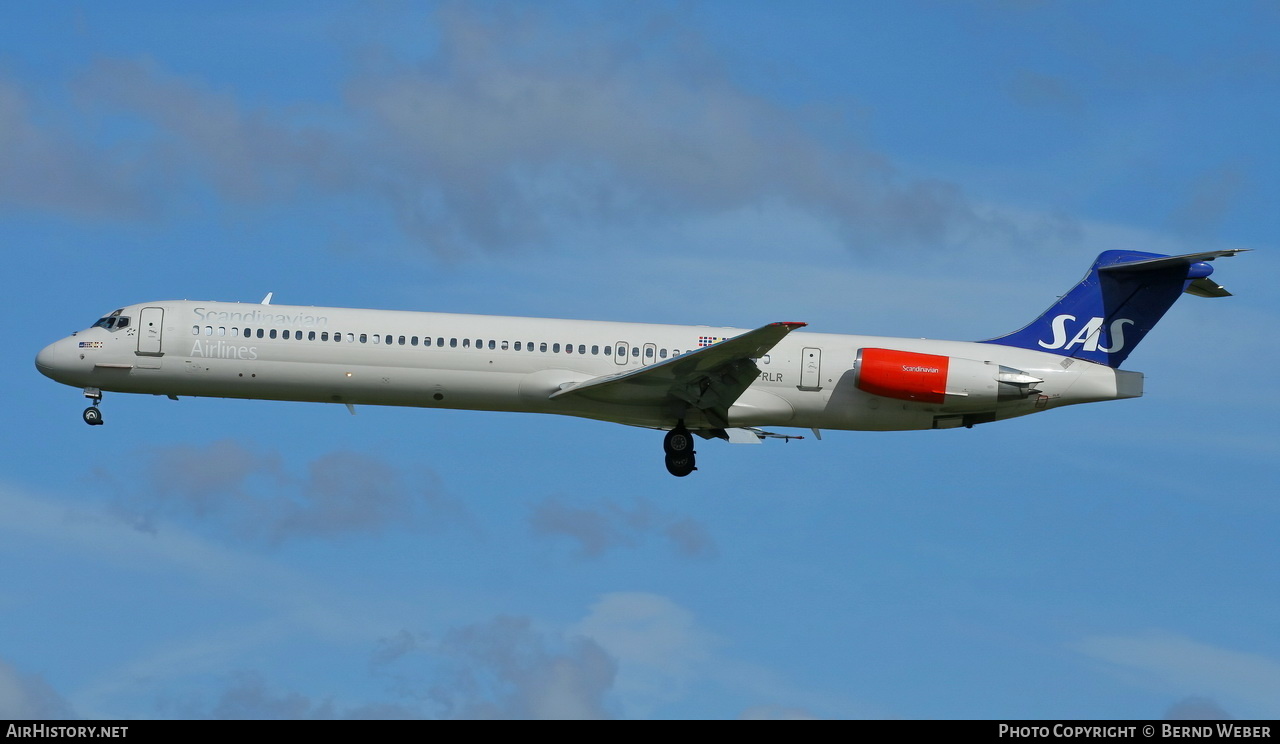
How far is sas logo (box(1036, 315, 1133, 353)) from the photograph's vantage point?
115 feet

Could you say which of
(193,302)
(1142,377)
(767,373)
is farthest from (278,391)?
(1142,377)

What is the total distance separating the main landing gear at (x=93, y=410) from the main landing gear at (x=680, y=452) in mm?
13351

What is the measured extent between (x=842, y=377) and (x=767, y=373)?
1.74 metres

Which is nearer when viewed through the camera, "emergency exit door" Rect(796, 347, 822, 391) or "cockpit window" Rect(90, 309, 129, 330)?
"emergency exit door" Rect(796, 347, 822, 391)

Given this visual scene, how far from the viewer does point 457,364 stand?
1293 inches

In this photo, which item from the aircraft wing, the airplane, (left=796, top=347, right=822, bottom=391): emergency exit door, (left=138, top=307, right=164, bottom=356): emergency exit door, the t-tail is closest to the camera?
the aircraft wing

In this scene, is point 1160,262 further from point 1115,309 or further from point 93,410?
point 93,410

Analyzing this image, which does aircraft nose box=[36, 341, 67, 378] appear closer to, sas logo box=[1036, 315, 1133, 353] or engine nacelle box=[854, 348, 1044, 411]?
engine nacelle box=[854, 348, 1044, 411]

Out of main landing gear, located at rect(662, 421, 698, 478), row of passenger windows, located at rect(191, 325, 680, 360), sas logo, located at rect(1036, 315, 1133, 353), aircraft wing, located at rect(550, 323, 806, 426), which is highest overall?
sas logo, located at rect(1036, 315, 1133, 353)

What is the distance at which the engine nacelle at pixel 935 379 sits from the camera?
3306 centimetres

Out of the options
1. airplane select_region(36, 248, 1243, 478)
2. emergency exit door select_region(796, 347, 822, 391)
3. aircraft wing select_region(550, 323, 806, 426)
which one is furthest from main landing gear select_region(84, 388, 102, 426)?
emergency exit door select_region(796, 347, 822, 391)

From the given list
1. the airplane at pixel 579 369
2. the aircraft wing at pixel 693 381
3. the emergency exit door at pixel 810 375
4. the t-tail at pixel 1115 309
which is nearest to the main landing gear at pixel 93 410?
the airplane at pixel 579 369

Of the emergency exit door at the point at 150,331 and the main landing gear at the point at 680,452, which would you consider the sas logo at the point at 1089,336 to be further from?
the emergency exit door at the point at 150,331
